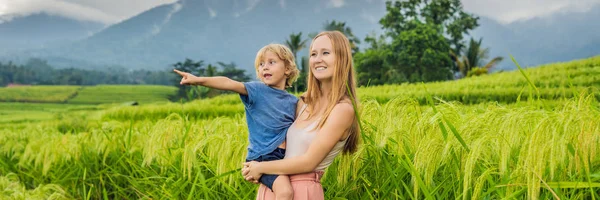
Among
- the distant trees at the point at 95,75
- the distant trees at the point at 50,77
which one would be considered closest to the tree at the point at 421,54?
the distant trees at the point at 95,75

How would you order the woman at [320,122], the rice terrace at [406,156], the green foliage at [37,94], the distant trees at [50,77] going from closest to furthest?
1. the rice terrace at [406,156]
2. the woman at [320,122]
3. the green foliage at [37,94]
4. the distant trees at [50,77]

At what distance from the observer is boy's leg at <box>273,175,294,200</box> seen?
205 centimetres

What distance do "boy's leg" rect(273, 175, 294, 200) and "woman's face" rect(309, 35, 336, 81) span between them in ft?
1.29

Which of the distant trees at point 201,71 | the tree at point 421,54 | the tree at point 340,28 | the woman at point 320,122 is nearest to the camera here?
the woman at point 320,122

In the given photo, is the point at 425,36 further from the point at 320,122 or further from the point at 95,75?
the point at 95,75

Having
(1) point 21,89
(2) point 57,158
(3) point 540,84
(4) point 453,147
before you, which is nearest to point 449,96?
(3) point 540,84

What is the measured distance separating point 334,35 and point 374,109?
847 mm

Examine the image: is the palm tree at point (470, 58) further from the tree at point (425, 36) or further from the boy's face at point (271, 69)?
the boy's face at point (271, 69)

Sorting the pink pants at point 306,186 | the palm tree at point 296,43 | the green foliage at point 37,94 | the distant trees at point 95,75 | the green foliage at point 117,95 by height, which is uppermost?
the palm tree at point 296,43

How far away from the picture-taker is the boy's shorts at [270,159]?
211 centimetres

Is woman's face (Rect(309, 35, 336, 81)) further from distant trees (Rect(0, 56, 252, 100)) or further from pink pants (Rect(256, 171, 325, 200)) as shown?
distant trees (Rect(0, 56, 252, 100))

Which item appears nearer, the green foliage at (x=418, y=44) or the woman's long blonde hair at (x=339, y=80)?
the woman's long blonde hair at (x=339, y=80)

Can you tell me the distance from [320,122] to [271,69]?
298mm

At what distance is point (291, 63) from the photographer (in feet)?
7.43
